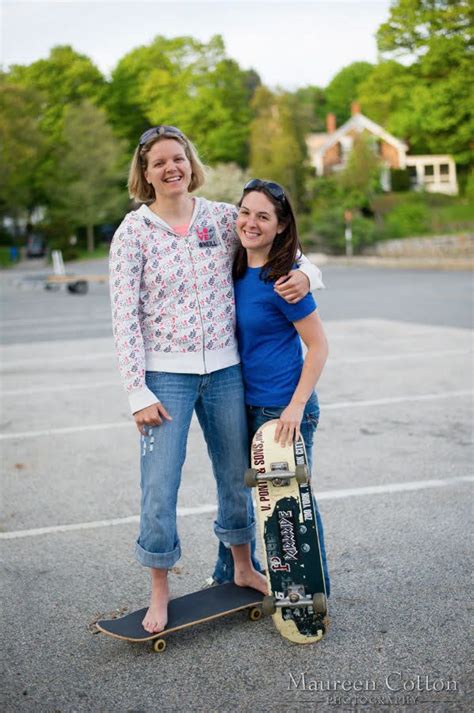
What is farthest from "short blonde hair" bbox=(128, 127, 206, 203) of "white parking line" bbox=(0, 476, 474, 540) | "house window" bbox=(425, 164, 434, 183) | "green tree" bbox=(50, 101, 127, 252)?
"house window" bbox=(425, 164, 434, 183)

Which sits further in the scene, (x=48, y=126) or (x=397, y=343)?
(x=48, y=126)

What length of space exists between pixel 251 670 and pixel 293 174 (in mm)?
51096

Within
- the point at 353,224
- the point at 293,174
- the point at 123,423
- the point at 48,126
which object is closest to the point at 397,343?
the point at 123,423

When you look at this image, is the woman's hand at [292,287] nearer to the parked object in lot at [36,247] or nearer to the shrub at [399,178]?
the parked object in lot at [36,247]

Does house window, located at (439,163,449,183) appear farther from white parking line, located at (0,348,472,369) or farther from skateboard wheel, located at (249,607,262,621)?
skateboard wheel, located at (249,607,262,621)

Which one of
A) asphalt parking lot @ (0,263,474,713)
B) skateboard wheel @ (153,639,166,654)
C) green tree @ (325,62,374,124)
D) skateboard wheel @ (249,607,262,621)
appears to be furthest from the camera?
green tree @ (325,62,374,124)

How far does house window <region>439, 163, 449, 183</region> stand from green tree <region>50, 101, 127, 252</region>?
24.8 metres

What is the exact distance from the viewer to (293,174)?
173 feet

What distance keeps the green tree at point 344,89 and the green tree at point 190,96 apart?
32.8 m

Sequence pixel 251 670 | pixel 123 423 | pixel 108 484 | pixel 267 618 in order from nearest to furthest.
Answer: pixel 251 670, pixel 267 618, pixel 108 484, pixel 123 423

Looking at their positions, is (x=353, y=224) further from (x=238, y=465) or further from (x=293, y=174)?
A: (x=238, y=465)

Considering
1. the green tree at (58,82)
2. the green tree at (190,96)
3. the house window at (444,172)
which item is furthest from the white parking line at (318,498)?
the house window at (444,172)

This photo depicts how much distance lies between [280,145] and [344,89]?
5392cm

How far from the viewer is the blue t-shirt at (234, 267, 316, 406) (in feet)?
11.2
